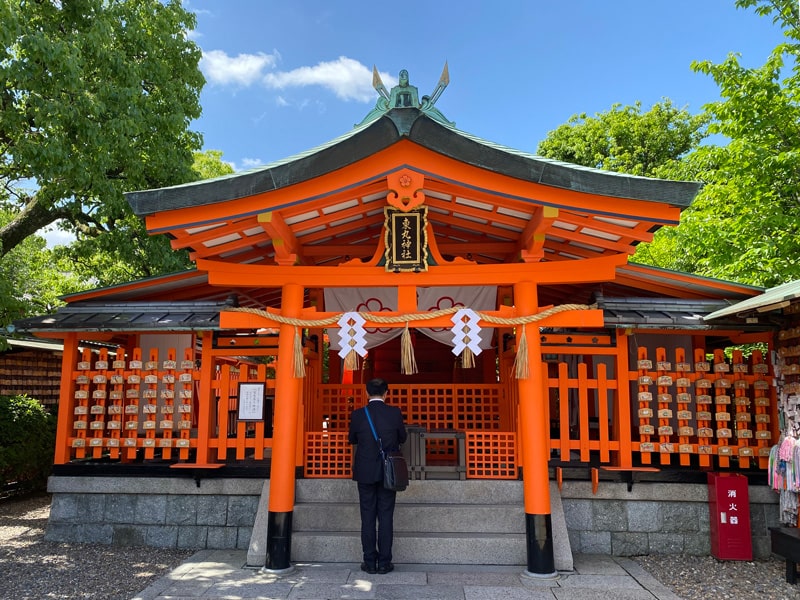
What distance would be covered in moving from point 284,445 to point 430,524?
1859 millimetres

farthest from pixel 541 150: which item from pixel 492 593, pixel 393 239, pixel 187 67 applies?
pixel 492 593

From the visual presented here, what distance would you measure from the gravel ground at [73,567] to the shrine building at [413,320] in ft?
1.27

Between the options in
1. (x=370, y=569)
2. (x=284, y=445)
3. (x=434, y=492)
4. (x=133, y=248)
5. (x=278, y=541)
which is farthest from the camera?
(x=133, y=248)

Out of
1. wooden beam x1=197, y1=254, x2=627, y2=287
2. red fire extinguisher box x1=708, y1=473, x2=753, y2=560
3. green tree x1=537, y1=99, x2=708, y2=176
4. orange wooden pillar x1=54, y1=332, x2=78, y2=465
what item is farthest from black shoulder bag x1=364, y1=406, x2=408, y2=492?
green tree x1=537, y1=99, x2=708, y2=176

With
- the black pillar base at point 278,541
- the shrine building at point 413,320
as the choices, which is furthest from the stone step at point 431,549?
the black pillar base at point 278,541

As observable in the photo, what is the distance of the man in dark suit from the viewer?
545cm

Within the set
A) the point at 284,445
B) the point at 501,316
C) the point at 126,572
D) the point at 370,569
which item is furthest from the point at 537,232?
the point at 126,572

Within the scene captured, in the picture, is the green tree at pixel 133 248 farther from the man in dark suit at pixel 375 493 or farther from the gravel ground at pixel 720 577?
the gravel ground at pixel 720 577

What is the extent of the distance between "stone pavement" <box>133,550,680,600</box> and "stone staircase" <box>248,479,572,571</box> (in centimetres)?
13

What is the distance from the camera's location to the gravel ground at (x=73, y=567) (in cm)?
523

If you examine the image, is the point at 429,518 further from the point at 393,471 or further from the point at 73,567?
the point at 73,567

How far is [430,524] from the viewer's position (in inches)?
240

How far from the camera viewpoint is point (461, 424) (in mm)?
8727

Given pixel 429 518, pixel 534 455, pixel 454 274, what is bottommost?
pixel 429 518
